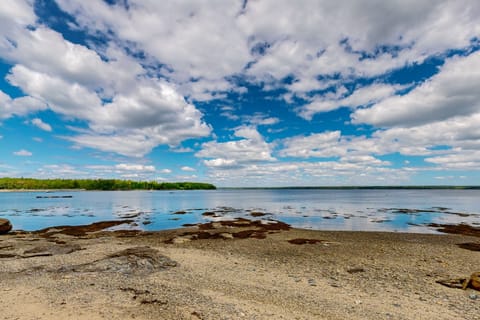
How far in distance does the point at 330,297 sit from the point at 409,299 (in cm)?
319

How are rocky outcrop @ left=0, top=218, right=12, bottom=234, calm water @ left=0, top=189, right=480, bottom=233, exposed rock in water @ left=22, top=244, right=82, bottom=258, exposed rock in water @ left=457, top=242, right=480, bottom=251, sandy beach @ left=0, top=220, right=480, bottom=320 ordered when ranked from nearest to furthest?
sandy beach @ left=0, top=220, right=480, bottom=320, exposed rock in water @ left=22, top=244, right=82, bottom=258, exposed rock in water @ left=457, top=242, right=480, bottom=251, rocky outcrop @ left=0, top=218, right=12, bottom=234, calm water @ left=0, top=189, right=480, bottom=233

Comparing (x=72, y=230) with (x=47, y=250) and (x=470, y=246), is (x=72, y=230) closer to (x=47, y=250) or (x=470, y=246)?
(x=47, y=250)

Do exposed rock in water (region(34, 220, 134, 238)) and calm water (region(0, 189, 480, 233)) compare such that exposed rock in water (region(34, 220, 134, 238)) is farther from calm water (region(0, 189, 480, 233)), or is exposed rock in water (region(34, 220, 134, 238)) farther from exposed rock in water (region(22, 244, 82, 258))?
exposed rock in water (region(22, 244, 82, 258))

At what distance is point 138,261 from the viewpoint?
1541cm

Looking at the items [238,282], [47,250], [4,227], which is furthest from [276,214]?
[4,227]

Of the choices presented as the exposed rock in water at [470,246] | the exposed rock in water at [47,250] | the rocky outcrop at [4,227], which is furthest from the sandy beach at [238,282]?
the rocky outcrop at [4,227]

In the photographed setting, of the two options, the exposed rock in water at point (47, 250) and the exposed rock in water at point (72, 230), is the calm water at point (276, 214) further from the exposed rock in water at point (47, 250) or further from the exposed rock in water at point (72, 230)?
the exposed rock in water at point (47, 250)

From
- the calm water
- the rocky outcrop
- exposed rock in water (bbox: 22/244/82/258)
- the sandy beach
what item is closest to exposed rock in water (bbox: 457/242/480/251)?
the sandy beach

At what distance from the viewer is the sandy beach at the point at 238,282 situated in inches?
364

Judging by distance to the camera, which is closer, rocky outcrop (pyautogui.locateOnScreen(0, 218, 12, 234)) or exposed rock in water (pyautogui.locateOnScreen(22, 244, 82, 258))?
exposed rock in water (pyautogui.locateOnScreen(22, 244, 82, 258))

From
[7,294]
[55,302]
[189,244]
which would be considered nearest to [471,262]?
[189,244]

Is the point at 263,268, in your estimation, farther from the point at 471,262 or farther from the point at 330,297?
the point at 471,262

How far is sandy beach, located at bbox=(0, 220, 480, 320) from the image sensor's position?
30.3 feet

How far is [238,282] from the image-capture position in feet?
41.0
